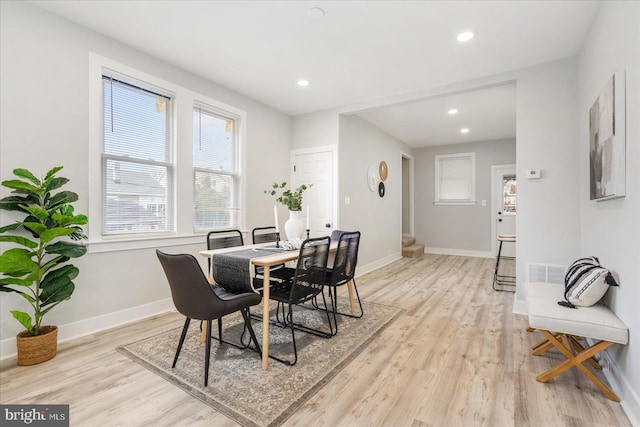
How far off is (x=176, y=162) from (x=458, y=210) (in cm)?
644

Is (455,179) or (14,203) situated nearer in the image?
(14,203)

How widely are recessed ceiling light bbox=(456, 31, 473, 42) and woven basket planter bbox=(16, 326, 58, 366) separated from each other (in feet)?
13.8

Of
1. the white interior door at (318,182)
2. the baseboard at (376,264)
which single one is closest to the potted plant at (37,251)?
the white interior door at (318,182)

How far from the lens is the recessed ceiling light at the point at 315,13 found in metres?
2.44

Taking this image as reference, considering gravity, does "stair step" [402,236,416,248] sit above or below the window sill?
below

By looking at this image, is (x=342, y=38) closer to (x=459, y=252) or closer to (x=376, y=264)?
(x=376, y=264)

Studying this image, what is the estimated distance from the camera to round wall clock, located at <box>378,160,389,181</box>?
19.8 ft

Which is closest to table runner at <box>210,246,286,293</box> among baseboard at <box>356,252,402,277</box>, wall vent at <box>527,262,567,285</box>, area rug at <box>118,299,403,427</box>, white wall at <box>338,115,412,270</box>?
area rug at <box>118,299,403,427</box>

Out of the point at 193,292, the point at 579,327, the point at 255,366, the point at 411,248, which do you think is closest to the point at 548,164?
the point at 579,327

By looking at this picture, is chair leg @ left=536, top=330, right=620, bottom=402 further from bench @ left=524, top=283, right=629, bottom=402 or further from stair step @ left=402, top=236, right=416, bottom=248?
stair step @ left=402, top=236, right=416, bottom=248

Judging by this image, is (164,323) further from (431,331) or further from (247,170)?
(431,331)

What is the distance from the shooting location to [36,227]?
216 centimetres

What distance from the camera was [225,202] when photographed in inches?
161

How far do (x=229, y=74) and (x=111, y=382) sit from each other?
3239 millimetres
